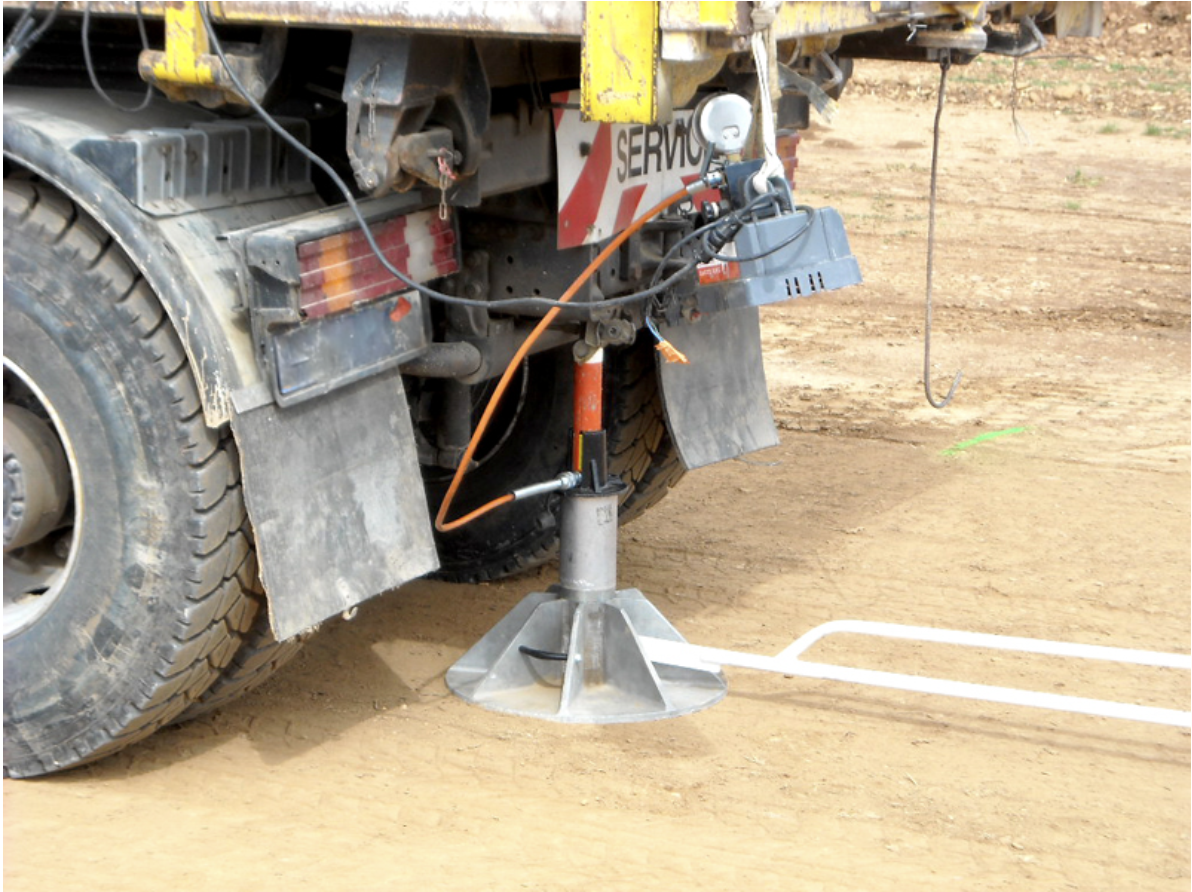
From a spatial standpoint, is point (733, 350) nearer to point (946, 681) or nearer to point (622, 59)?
point (946, 681)

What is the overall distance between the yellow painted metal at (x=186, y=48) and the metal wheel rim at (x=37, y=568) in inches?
29.0

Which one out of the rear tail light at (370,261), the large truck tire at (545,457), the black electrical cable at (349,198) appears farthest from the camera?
the large truck tire at (545,457)

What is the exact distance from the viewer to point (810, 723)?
4.23 meters

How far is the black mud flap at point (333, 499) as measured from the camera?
138 inches

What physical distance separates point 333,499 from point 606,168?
1008 millimetres

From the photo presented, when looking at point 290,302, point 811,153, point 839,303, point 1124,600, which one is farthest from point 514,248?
point 811,153

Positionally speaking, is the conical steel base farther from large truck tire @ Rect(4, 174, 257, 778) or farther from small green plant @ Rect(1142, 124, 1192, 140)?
small green plant @ Rect(1142, 124, 1192, 140)

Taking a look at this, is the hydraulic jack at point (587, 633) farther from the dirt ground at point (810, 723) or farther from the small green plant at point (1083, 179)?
the small green plant at point (1083, 179)

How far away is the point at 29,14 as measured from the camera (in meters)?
3.57

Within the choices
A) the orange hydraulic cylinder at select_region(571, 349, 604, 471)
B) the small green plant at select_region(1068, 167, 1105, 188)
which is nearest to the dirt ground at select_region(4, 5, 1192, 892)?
the orange hydraulic cylinder at select_region(571, 349, 604, 471)

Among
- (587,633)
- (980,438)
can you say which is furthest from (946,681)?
(980,438)

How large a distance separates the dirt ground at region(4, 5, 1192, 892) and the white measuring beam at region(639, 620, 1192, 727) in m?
0.19

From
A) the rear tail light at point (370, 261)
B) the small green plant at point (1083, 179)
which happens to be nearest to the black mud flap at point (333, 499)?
the rear tail light at point (370, 261)

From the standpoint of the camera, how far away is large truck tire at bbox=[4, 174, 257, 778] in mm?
3504
